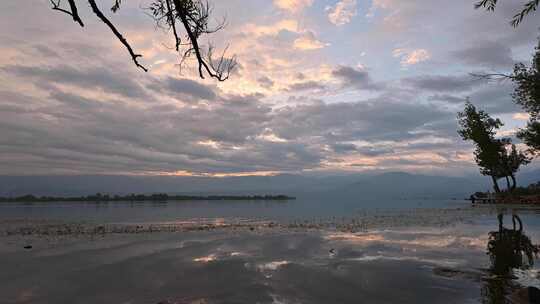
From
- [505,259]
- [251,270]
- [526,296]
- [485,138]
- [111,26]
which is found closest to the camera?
[111,26]

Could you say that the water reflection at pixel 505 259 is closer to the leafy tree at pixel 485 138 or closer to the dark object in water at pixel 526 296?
the dark object in water at pixel 526 296

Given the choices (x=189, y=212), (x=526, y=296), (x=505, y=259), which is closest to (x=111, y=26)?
(x=526, y=296)

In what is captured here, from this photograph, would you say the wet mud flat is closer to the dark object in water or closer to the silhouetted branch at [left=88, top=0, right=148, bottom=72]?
the dark object in water

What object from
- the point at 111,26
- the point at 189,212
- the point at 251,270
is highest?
the point at 111,26

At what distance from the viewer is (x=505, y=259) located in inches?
577

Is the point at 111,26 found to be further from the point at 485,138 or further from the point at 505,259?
the point at 485,138

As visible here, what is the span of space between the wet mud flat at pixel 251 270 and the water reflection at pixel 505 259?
0.24 m

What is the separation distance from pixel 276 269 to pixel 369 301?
17.2 feet

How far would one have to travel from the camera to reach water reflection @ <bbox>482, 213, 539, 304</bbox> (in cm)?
1009

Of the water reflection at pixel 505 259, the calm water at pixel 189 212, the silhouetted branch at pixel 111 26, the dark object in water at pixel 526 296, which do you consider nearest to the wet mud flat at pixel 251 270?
the water reflection at pixel 505 259

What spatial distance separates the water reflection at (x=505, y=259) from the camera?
397 inches

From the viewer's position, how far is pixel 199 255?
59.1ft

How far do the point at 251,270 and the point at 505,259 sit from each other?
36.5ft

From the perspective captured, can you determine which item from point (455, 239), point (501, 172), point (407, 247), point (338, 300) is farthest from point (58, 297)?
point (501, 172)
